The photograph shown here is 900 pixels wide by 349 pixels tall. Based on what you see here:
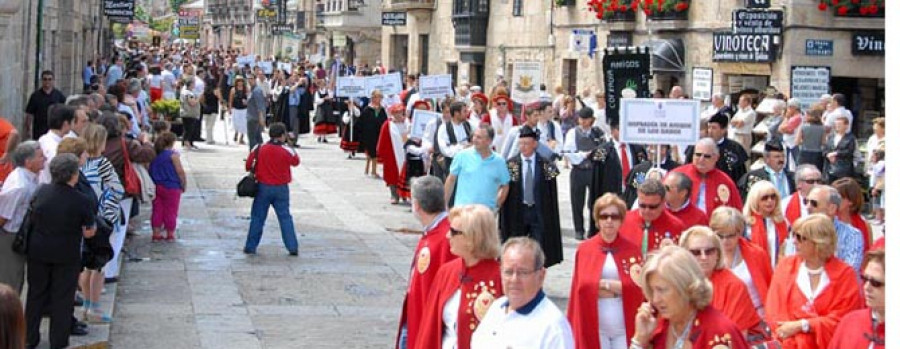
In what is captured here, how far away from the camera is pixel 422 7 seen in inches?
1943

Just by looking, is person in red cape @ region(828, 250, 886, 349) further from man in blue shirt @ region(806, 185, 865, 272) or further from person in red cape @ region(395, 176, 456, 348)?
man in blue shirt @ region(806, 185, 865, 272)

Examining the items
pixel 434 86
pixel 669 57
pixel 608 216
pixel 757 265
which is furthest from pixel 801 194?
pixel 669 57

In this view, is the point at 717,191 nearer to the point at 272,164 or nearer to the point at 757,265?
the point at 757,265

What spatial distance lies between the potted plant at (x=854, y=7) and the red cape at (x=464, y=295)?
19306mm

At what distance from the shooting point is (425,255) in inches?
324

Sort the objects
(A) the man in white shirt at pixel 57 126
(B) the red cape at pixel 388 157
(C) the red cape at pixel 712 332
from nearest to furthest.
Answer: (C) the red cape at pixel 712 332 → (A) the man in white shirt at pixel 57 126 → (B) the red cape at pixel 388 157

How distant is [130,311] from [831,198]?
570 centimetres

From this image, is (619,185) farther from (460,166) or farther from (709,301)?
(709,301)

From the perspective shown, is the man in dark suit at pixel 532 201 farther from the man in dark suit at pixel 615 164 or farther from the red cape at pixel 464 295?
the red cape at pixel 464 295

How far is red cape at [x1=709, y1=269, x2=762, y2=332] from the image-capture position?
7.73m

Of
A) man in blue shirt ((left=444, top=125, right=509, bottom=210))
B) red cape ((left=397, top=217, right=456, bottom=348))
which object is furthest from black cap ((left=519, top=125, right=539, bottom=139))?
red cape ((left=397, top=217, right=456, bottom=348))

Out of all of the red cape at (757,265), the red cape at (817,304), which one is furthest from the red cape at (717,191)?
the red cape at (817,304)

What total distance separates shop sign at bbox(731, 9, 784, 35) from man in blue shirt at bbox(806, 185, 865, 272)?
17.4 metres

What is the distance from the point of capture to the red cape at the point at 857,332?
6.78m
